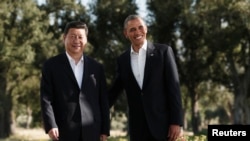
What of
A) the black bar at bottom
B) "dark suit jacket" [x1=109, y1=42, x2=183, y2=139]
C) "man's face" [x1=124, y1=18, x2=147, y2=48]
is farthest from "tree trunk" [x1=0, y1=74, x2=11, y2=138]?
"man's face" [x1=124, y1=18, x2=147, y2=48]

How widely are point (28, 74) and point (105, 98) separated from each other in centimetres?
3487

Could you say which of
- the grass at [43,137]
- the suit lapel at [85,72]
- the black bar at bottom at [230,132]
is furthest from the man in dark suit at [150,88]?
the black bar at bottom at [230,132]

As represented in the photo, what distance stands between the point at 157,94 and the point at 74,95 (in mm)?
1039

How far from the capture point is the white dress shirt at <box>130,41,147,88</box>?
580 centimetres

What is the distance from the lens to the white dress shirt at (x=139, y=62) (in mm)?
5797

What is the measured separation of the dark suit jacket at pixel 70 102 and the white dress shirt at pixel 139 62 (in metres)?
0.53

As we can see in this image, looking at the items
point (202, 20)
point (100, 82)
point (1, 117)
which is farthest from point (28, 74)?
point (100, 82)

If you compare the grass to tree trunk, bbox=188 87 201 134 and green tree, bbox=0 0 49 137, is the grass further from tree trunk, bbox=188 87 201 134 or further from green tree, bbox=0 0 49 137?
tree trunk, bbox=188 87 201 134

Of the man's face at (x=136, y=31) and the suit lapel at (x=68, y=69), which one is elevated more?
the man's face at (x=136, y=31)

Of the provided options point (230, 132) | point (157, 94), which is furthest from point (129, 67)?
point (230, 132)

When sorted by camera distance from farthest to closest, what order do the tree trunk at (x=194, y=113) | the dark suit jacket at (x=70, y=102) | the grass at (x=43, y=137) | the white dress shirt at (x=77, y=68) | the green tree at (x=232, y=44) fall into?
the tree trunk at (x=194, y=113) → the green tree at (x=232, y=44) → the grass at (x=43, y=137) → the white dress shirt at (x=77, y=68) → the dark suit jacket at (x=70, y=102)

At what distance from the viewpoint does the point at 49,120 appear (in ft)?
17.6

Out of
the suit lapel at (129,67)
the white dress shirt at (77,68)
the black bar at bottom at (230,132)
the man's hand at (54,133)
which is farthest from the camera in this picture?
the black bar at bottom at (230,132)

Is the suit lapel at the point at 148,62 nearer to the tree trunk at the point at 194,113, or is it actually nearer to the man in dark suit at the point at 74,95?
the man in dark suit at the point at 74,95
